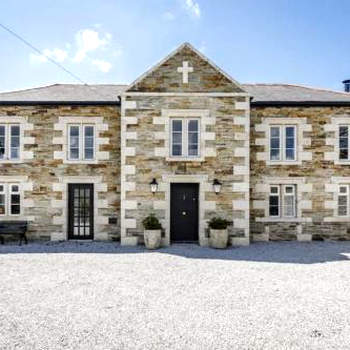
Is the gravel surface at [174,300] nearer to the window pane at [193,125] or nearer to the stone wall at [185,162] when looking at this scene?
the stone wall at [185,162]

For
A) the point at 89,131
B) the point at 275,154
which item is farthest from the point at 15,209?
the point at 275,154

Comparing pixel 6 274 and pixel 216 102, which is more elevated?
pixel 216 102

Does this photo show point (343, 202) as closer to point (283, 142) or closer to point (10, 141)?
point (283, 142)

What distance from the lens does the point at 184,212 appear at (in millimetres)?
11734

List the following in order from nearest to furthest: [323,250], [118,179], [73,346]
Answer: [73,346]
[323,250]
[118,179]

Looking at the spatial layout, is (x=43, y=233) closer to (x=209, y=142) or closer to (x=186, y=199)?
(x=186, y=199)

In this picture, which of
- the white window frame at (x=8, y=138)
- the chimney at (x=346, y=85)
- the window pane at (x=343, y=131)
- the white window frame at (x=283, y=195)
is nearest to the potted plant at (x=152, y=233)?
the white window frame at (x=283, y=195)

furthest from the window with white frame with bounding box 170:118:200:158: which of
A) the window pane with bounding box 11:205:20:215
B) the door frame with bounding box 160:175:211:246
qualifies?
the window pane with bounding box 11:205:20:215

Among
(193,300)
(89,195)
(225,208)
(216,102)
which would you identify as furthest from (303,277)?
(89,195)

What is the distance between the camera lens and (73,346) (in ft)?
13.7

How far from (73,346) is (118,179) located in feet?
27.8

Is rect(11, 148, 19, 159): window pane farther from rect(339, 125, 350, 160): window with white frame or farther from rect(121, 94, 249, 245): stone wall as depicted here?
rect(339, 125, 350, 160): window with white frame

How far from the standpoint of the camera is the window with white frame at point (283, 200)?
41.2 feet

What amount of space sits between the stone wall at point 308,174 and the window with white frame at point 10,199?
10.1 m
